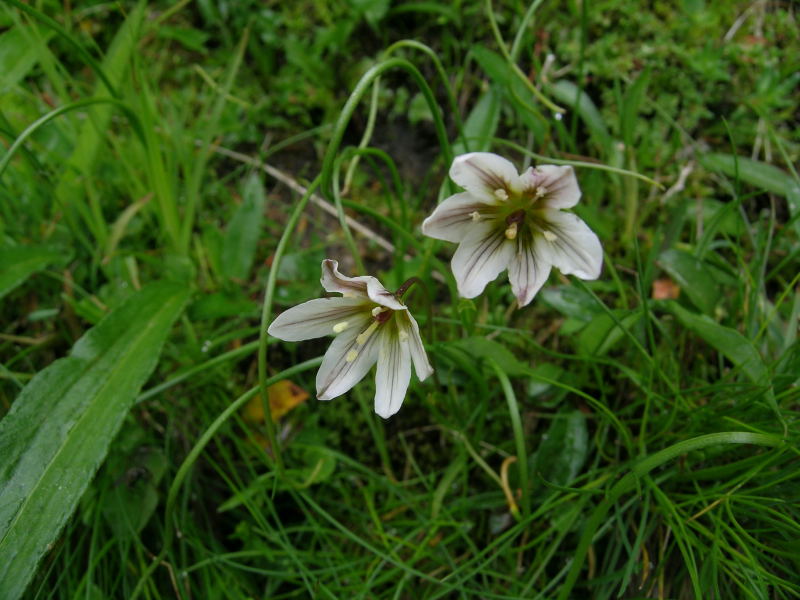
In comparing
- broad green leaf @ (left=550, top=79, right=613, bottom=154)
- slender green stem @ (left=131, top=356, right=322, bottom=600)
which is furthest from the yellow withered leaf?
broad green leaf @ (left=550, top=79, right=613, bottom=154)

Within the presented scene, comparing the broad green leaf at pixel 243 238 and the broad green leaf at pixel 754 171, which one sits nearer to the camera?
the broad green leaf at pixel 754 171

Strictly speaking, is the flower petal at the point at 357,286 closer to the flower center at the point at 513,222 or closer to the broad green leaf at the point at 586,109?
the flower center at the point at 513,222

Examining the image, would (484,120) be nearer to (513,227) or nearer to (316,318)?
(513,227)

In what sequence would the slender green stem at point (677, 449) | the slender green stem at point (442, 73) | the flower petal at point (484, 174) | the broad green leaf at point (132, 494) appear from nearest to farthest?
the slender green stem at point (677, 449)
the flower petal at point (484, 174)
the slender green stem at point (442, 73)
the broad green leaf at point (132, 494)

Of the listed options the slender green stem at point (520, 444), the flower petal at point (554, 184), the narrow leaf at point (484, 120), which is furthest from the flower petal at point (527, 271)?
the narrow leaf at point (484, 120)

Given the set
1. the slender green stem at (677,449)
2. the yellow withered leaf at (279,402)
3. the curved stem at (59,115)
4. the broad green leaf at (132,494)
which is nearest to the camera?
the slender green stem at (677,449)

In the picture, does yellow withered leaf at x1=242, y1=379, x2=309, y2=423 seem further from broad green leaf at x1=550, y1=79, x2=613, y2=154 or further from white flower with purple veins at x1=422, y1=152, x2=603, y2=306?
broad green leaf at x1=550, y1=79, x2=613, y2=154

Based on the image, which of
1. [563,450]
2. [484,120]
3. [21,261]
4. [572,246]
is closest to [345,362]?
[572,246]

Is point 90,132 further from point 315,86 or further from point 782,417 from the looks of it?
point 782,417

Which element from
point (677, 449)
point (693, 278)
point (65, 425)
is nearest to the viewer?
point (677, 449)
